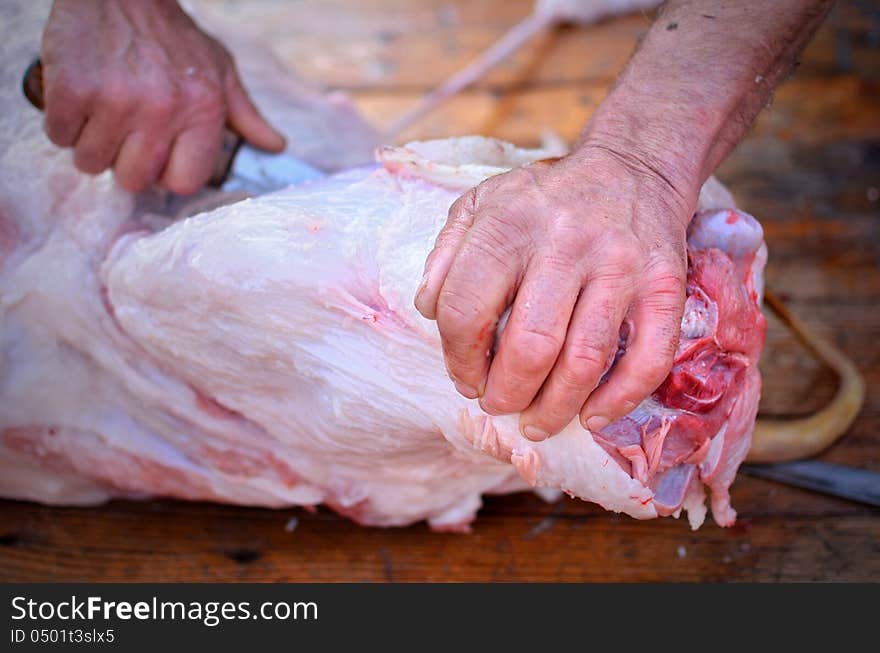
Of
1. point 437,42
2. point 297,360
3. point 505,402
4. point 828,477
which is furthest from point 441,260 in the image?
point 437,42

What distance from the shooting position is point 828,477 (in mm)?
1700

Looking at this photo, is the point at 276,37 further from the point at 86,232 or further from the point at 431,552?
the point at 431,552

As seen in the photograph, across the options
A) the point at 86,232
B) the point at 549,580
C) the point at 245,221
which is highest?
the point at 245,221

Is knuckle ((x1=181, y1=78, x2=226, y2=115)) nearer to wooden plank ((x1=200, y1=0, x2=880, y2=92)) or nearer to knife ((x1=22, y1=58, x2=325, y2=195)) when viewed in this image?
knife ((x1=22, y1=58, x2=325, y2=195))

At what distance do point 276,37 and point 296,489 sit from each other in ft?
5.13

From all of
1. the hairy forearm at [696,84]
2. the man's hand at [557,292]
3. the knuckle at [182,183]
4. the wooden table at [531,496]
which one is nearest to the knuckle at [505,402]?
the man's hand at [557,292]

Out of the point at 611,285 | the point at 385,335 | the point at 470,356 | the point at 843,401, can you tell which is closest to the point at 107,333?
the point at 385,335

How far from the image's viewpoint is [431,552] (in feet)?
5.39

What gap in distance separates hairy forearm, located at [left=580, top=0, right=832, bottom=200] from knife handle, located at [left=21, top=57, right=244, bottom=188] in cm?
67

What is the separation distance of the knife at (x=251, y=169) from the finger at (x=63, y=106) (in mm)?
193

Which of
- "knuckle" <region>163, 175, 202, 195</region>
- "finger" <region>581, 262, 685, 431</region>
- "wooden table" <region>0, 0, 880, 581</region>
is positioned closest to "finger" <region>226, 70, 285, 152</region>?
"knuckle" <region>163, 175, 202, 195</region>

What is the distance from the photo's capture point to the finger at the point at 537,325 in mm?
986

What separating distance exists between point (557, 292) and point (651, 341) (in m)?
0.11

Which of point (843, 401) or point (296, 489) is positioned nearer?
point (296, 489)
